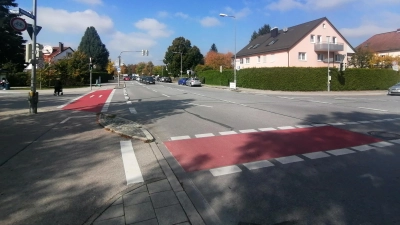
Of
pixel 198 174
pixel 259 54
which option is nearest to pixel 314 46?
pixel 259 54

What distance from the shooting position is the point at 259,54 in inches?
2008

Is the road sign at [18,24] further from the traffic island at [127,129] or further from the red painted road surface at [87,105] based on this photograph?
the red painted road surface at [87,105]

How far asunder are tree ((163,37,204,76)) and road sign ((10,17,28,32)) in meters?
73.9

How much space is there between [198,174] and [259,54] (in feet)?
159

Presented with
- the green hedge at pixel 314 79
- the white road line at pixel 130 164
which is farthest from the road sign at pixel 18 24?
the green hedge at pixel 314 79

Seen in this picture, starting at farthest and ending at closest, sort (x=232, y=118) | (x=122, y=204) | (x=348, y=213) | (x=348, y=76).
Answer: (x=348, y=76)
(x=232, y=118)
(x=122, y=204)
(x=348, y=213)

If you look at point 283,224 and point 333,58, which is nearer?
point 283,224

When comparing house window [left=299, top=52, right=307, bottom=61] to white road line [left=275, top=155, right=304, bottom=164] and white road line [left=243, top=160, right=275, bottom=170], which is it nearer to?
white road line [left=275, top=155, right=304, bottom=164]

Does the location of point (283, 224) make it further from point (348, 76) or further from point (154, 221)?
point (348, 76)

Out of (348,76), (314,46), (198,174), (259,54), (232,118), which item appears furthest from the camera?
(259,54)

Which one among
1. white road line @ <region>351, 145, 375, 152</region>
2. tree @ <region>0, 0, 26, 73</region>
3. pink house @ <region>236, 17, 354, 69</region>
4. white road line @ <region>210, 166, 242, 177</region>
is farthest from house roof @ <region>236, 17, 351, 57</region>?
white road line @ <region>210, 166, 242, 177</region>

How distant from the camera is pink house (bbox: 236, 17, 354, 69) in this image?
148 feet

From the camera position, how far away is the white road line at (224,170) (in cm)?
512

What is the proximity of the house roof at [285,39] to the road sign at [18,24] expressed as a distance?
38.9 meters
